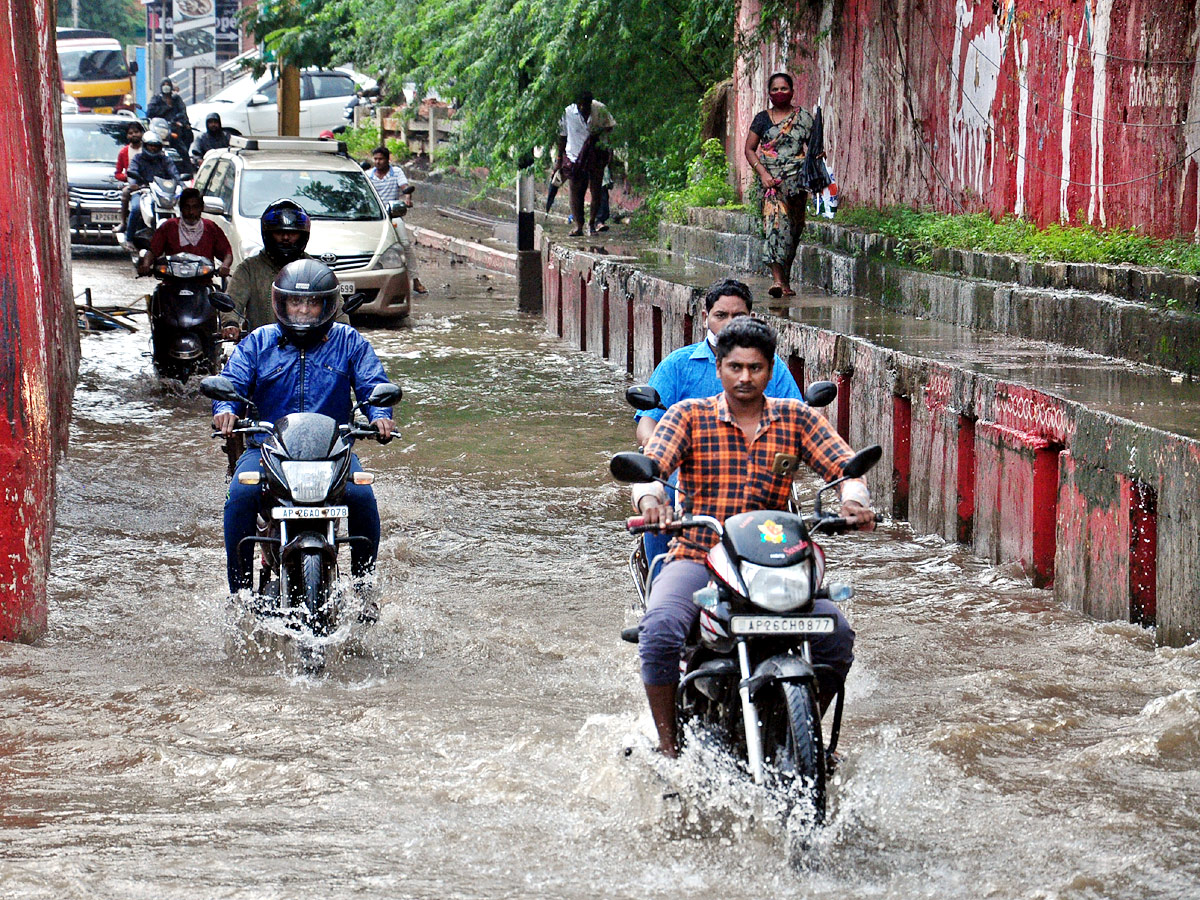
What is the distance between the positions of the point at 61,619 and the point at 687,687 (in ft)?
12.3

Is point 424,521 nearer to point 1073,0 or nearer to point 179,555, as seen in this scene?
point 179,555

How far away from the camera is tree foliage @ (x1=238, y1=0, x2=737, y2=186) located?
2003 centimetres

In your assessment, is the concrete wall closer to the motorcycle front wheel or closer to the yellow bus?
the motorcycle front wheel

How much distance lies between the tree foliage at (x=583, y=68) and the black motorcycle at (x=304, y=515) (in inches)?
501

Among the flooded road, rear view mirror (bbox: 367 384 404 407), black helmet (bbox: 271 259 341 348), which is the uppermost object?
black helmet (bbox: 271 259 341 348)

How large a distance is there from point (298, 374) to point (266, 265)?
10.4 ft

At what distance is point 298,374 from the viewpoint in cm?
720

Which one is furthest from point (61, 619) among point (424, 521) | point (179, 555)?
point (424, 521)

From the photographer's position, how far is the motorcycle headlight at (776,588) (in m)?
4.66

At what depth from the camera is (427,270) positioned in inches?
982

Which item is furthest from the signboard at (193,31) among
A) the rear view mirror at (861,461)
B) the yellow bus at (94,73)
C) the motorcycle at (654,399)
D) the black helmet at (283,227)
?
the rear view mirror at (861,461)

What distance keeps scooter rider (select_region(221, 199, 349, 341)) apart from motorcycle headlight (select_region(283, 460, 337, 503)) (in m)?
2.36

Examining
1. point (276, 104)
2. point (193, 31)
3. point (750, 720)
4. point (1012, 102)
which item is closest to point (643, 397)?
point (750, 720)

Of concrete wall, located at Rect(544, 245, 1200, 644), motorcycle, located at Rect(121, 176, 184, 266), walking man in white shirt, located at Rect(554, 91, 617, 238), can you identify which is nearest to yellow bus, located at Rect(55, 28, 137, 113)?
motorcycle, located at Rect(121, 176, 184, 266)
